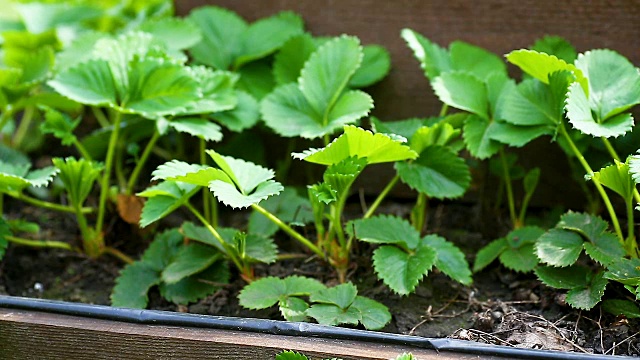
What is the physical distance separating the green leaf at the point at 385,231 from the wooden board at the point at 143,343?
24 centimetres

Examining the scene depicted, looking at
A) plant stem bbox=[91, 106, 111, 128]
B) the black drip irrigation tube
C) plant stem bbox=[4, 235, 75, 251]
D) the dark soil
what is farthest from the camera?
plant stem bbox=[91, 106, 111, 128]

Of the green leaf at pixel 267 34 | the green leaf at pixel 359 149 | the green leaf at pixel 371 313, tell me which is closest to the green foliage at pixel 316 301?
the green leaf at pixel 371 313

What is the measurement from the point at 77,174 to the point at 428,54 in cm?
68

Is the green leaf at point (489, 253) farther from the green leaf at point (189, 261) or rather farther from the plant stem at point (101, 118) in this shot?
the plant stem at point (101, 118)

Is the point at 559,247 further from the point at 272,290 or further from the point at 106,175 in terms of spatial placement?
the point at 106,175

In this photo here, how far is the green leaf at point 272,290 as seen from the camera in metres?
1.12

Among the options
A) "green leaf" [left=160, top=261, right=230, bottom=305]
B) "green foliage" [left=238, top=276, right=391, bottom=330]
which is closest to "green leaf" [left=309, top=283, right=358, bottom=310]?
"green foliage" [left=238, top=276, right=391, bottom=330]

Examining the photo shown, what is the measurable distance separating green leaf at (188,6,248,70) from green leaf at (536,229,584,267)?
2.48ft

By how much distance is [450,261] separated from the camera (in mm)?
1188

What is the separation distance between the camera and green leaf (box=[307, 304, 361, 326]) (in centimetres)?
107

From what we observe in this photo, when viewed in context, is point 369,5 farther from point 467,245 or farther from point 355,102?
point 467,245

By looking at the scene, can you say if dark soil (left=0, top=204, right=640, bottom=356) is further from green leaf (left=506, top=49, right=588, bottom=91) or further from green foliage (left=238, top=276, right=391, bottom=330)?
green leaf (left=506, top=49, right=588, bottom=91)

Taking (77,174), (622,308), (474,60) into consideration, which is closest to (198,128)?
(77,174)

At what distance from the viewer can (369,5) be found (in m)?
1.51
